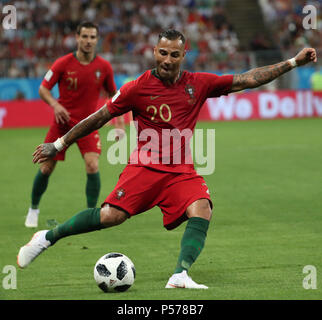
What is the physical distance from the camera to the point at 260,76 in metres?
6.43

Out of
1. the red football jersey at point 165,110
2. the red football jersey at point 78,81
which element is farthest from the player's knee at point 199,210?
the red football jersey at point 78,81

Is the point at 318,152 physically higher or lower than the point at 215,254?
higher

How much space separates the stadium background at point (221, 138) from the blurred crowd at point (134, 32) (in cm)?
5

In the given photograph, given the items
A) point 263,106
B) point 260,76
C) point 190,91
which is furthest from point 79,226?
point 263,106

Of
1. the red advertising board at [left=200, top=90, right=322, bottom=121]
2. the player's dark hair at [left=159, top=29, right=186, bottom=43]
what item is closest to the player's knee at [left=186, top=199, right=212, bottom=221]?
the player's dark hair at [left=159, top=29, right=186, bottom=43]

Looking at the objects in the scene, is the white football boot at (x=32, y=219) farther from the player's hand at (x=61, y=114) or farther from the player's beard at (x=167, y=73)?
the player's beard at (x=167, y=73)

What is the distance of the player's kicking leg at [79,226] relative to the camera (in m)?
6.35

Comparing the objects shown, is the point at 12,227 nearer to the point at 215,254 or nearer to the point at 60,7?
the point at 215,254

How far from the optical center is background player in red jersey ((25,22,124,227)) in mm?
9680

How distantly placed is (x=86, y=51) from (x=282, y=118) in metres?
16.8

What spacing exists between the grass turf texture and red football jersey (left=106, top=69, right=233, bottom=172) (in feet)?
3.61

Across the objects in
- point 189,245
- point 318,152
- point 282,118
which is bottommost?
point 189,245
